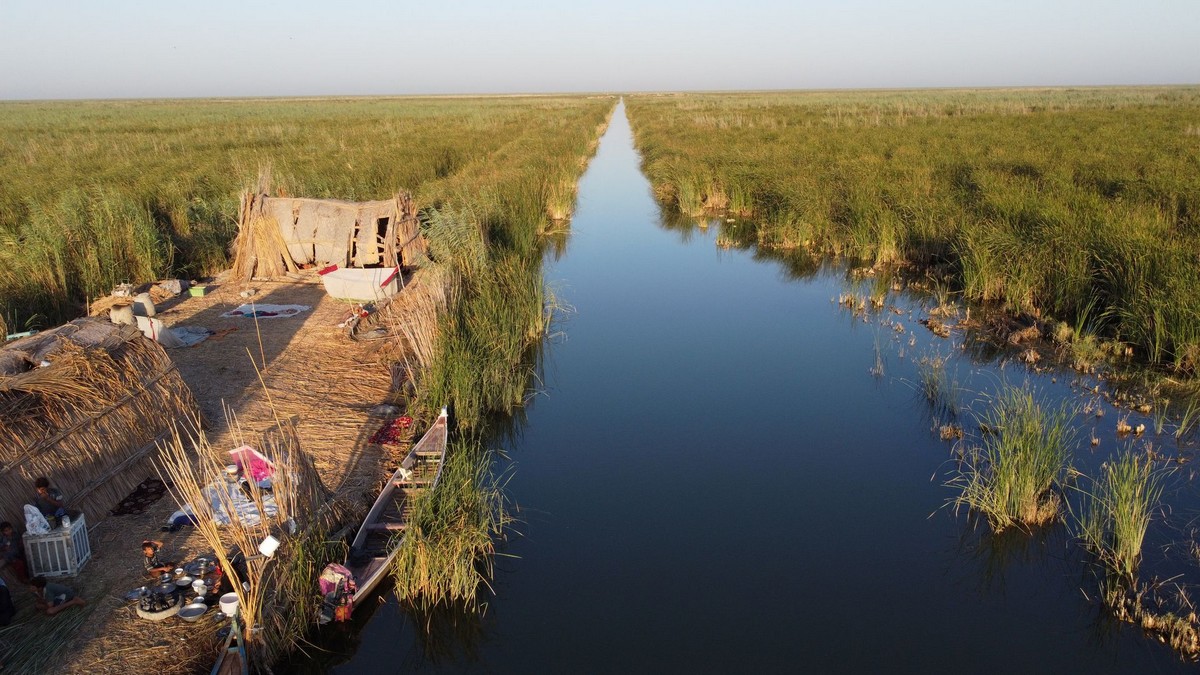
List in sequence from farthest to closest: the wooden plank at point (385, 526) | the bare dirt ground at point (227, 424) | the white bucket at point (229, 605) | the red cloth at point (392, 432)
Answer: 1. the red cloth at point (392, 432)
2. the wooden plank at point (385, 526)
3. the white bucket at point (229, 605)
4. the bare dirt ground at point (227, 424)

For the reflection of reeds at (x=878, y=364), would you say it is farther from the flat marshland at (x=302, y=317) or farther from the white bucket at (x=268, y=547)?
the white bucket at (x=268, y=547)

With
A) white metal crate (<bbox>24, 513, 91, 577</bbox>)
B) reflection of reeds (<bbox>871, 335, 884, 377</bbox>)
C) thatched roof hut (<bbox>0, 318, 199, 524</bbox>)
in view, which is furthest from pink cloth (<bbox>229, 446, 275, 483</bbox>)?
reflection of reeds (<bbox>871, 335, 884, 377</bbox>)

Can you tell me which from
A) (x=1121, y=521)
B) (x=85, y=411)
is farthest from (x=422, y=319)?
(x=1121, y=521)

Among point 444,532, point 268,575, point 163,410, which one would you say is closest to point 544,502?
point 444,532

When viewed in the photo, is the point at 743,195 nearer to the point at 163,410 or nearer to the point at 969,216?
the point at 969,216

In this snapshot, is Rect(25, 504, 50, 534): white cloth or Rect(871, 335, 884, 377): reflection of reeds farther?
Rect(871, 335, 884, 377): reflection of reeds

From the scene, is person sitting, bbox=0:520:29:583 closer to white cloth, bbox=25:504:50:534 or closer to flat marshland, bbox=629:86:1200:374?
white cloth, bbox=25:504:50:534

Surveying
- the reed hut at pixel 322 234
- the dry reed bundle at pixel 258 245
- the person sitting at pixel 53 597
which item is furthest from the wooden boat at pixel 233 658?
the dry reed bundle at pixel 258 245
